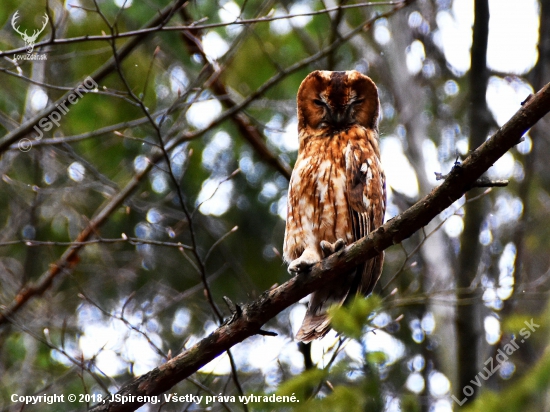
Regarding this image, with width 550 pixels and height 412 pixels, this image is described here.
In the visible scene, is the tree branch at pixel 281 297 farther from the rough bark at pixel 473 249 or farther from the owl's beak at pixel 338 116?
the rough bark at pixel 473 249

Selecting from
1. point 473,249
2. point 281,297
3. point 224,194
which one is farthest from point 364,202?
point 224,194

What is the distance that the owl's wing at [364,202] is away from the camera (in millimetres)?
3590

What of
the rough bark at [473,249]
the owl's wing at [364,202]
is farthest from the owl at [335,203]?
the rough bark at [473,249]

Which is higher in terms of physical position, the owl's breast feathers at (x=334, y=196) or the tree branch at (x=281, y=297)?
the owl's breast feathers at (x=334, y=196)

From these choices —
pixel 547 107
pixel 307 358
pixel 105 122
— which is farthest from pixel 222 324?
pixel 105 122

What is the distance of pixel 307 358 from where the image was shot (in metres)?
3.65

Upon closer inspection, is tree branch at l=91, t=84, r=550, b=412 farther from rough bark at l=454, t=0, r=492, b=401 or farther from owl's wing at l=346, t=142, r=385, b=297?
rough bark at l=454, t=0, r=492, b=401

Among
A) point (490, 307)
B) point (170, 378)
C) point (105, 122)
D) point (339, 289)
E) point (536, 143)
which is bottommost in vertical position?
point (170, 378)

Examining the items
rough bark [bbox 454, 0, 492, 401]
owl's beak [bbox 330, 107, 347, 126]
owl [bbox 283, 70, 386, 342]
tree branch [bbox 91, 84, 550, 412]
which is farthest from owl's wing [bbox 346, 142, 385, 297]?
rough bark [bbox 454, 0, 492, 401]

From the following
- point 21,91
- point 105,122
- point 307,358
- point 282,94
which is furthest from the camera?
point 282,94

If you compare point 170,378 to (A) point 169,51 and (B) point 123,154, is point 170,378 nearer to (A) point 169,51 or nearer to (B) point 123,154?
(B) point 123,154

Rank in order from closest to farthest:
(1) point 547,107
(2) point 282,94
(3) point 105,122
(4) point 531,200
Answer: (1) point 547,107 < (3) point 105,122 < (2) point 282,94 < (4) point 531,200

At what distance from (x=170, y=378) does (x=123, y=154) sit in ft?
11.5

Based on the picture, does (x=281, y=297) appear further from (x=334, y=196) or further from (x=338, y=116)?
(x=338, y=116)
